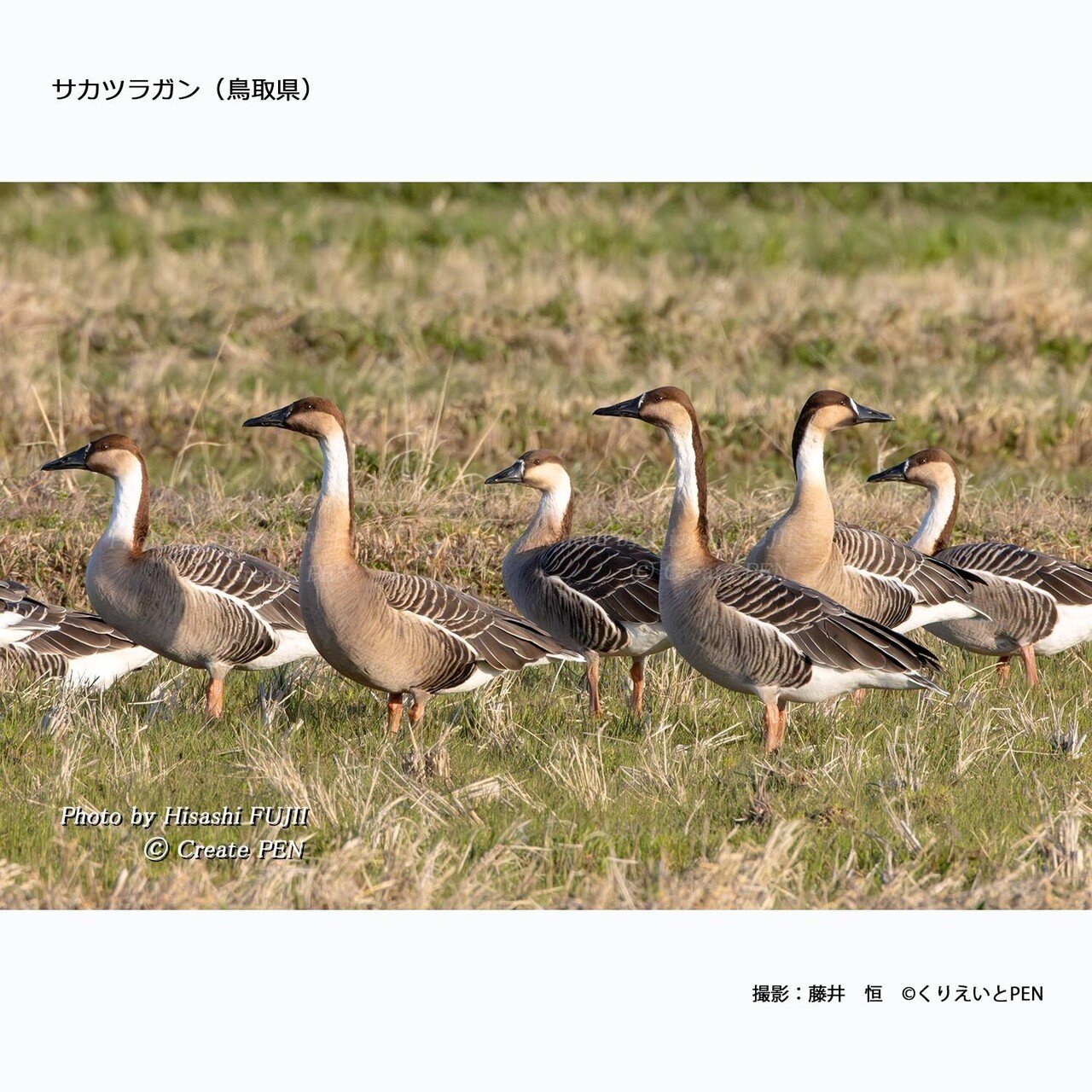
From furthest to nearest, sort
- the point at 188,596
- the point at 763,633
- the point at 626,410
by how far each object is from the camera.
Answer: the point at 188,596 → the point at 626,410 → the point at 763,633

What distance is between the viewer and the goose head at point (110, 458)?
9198mm

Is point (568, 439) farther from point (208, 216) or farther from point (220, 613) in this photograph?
point (208, 216)

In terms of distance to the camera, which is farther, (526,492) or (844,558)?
(526,492)

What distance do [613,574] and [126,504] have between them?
109 inches

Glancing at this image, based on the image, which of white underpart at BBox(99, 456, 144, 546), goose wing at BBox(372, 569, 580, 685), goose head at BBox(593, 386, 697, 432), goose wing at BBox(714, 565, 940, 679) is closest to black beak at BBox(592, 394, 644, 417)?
goose head at BBox(593, 386, 697, 432)

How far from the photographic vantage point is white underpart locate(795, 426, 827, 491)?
9398 millimetres

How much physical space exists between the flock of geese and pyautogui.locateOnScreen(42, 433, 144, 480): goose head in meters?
0.01

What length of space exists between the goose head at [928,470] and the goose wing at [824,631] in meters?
2.74

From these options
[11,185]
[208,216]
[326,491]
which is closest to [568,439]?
[326,491]

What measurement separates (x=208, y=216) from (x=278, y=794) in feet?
59.6

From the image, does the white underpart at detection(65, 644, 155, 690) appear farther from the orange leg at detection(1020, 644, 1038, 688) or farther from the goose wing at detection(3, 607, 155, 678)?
the orange leg at detection(1020, 644, 1038, 688)

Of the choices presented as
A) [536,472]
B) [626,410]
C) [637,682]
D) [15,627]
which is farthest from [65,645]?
[626,410]

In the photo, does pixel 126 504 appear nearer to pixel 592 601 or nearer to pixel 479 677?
pixel 479 677

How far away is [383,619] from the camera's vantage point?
8.05 m
